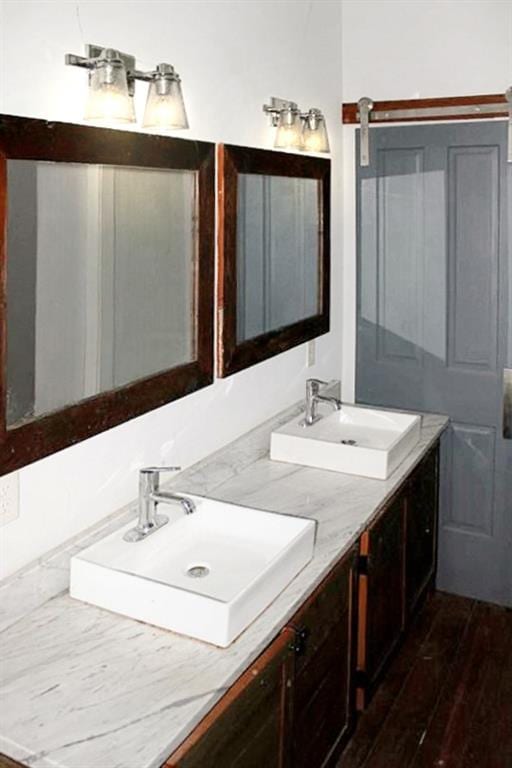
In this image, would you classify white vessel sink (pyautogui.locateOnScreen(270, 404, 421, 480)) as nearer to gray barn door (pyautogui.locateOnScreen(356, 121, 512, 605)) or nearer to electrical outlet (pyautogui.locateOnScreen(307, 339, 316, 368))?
electrical outlet (pyautogui.locateOnScreen(307, 339, 316, 368))

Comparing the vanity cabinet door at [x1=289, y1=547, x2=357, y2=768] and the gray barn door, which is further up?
the gray barn door

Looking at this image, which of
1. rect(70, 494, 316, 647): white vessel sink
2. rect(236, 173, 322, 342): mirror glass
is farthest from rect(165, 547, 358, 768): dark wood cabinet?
rect(236, 173, 322, 342): mirror glass

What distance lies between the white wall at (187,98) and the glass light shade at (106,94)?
0.04m

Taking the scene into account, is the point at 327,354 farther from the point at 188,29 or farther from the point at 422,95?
the point at 188,29

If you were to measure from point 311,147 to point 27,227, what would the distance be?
1.42m

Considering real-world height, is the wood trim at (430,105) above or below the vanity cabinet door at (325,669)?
above

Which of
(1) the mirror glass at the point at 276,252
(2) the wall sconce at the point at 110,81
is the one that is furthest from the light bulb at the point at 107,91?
(1) the mirror glass at the point at 276,252

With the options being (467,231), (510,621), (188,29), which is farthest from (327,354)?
(188,29)

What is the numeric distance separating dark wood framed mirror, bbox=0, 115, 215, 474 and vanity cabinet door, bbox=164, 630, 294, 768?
0.61 meters

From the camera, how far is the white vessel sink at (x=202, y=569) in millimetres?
1690

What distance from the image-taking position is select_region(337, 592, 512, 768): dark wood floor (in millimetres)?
2537

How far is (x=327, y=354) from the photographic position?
339cm

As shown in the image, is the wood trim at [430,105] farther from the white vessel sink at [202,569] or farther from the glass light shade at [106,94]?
the white vessel sink at [202,569]

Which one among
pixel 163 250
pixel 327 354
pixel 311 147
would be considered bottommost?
pixel 327 354
